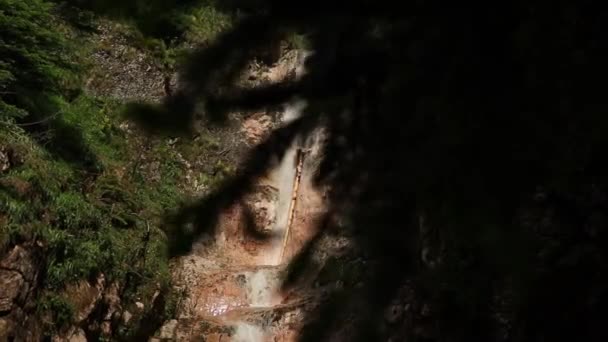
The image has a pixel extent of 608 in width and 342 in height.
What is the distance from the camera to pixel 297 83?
124 inches

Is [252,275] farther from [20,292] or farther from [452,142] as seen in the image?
[452,142]

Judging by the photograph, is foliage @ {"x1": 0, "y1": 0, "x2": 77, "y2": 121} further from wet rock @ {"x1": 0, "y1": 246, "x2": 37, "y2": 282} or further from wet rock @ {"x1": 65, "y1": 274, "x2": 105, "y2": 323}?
wet rock @ {"x1": 65, "y1": 274, "x2": 105, "y2": 323}

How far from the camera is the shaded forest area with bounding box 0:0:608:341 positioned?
2369 mm

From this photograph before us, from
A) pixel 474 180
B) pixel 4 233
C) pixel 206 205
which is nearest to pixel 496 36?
pixel 474 180

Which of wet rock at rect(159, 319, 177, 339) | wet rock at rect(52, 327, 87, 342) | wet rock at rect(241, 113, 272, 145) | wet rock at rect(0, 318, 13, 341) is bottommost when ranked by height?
wet rock at rect(0, 318, 13, 341)

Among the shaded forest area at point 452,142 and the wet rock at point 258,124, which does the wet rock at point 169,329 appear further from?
the shaded forest area at point 452,142

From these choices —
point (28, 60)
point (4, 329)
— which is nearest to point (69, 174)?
point (28, 60)

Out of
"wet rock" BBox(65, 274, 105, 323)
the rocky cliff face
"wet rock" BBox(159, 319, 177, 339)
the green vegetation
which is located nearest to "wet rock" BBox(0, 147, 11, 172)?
the green vegetation

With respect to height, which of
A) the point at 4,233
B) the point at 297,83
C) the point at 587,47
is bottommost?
the point at 587,47

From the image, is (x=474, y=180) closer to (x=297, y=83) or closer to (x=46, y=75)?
(x=297, y=83)

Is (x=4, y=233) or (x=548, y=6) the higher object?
(x=4, y=233)

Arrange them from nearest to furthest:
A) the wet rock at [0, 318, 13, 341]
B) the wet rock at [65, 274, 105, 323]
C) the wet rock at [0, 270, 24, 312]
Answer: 1. the wet rock at [0, 318, 13, 341]
2. the wet rock at [0, 270, 24, 312]
3. the wet rock at [65, 274, 105, 323]

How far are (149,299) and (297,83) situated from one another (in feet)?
24.8

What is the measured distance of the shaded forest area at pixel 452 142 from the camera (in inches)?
93.3
